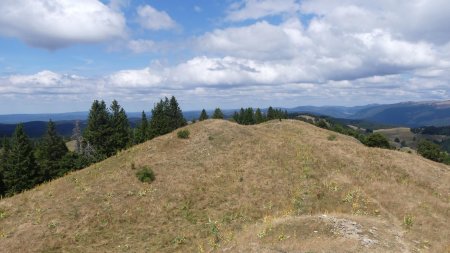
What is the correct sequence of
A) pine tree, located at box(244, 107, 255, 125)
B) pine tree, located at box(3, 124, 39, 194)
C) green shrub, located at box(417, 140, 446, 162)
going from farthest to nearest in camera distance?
pine tree, located at box(244, 107, 255, 125) → green shrub, located at box(417, 140, 446, 162) → pine tree, located at box(3, 124, 39, 194)

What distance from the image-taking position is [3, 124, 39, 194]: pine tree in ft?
253

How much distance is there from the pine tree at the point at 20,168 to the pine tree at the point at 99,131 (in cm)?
1466

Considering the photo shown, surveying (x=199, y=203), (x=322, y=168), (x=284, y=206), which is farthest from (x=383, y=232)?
(x=322, y=168)

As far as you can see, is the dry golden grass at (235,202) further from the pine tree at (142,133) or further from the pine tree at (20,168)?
the pine tree at (142,133)

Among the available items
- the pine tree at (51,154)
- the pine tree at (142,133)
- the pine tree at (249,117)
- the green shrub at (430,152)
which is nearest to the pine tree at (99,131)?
the pine tree at (51,154)

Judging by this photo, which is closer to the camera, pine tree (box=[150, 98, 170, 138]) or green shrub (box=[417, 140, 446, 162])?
pine tree (box=[150, 98, 170, 138])

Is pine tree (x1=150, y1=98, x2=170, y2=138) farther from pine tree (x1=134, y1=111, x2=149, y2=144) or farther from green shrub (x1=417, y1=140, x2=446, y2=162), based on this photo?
green shrub (x1=417, y1=140, x2=446, y2=162)

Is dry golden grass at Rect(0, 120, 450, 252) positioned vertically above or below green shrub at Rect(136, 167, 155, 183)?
below

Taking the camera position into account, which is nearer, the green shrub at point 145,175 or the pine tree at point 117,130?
the green shrub at point 145,175

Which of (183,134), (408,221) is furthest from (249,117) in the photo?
(408,221)

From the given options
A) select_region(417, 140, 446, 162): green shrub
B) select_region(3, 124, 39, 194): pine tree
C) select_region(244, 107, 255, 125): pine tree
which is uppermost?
select_region(244, 107, 255, 125): pine tree

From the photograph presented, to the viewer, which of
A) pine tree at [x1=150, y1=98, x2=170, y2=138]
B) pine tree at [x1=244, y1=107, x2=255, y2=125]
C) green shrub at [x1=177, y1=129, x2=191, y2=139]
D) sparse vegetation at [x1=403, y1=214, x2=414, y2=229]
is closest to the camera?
sparse vegetation at [x1=403, y1=214, x2=414, y2=229]

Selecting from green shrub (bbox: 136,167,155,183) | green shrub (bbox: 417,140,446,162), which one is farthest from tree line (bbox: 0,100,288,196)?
green shrub (bbox: 417,140,446,162)

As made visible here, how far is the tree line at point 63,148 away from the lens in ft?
254
